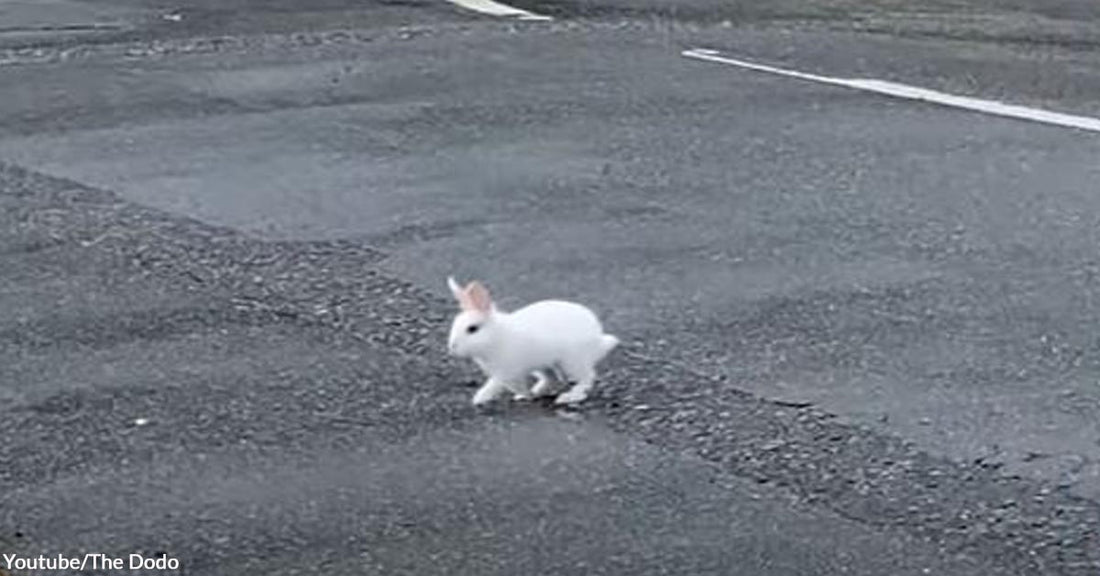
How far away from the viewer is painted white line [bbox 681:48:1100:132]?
1195 centimetres

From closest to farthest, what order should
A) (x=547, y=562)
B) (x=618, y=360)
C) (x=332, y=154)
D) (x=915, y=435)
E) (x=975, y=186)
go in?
(x=547, y=562) < (x=915, y=435) < (x=618, y=360) < (x=975, y=186) < (x=332, y=154)

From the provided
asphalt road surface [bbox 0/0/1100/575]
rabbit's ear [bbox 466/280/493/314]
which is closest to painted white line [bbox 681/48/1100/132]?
asphalt road surface [bbox 0/0/1100/575]

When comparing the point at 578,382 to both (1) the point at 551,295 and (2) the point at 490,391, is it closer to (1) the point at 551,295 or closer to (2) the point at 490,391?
(2) the point at 490,391

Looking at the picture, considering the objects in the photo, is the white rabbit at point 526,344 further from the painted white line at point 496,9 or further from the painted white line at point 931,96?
the painted white line at point 496,9

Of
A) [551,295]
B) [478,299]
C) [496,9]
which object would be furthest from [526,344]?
[496,9]

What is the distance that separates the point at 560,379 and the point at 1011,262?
255 cm

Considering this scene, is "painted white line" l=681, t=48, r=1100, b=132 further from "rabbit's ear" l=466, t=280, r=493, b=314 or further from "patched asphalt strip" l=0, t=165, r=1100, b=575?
"rabbit's ear" l=466, t=280, r=493, b=314

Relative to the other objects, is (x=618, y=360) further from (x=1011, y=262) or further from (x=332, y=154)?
(x=332, y=154)

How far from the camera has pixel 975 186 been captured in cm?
1020

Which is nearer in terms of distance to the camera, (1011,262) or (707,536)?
(707,536)

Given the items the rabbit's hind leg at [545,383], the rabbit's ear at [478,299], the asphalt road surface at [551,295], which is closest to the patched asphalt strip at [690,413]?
the asphalt road surface at [551,295]

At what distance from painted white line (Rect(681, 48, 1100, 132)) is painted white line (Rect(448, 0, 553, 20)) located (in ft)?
7.97

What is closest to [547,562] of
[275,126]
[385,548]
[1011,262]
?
[385,548]

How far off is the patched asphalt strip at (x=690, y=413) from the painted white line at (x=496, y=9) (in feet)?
24.8
